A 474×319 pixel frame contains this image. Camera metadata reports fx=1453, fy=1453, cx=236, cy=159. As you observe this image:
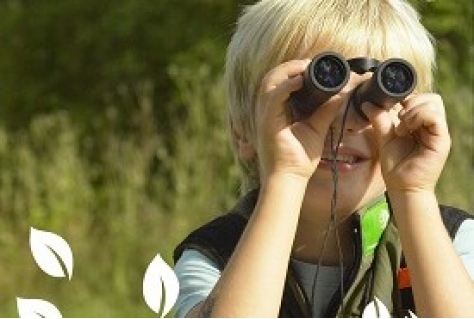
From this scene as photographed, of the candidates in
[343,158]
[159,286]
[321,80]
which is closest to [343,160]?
[343,158]

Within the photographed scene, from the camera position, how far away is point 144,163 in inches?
318

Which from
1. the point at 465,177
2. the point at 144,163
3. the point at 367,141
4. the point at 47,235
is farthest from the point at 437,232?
the point at 144,163

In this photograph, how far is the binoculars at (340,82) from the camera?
2.73m

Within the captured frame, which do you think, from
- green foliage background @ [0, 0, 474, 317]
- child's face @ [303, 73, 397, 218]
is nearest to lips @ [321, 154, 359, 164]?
child's face @ [303, 73, 397, 218]

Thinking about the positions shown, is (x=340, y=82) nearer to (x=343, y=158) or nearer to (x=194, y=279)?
(x=343, y=158)

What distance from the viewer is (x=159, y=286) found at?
290cm

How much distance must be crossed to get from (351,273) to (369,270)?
0.04 meters

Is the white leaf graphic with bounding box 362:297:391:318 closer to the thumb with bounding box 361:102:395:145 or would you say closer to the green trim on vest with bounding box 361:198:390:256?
the green trim on vest with bounding box 361:198:390:256

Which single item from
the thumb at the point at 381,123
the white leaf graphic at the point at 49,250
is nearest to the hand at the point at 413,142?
the thumb at the point at 381,123

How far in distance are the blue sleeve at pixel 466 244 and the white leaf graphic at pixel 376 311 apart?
227 millimetres

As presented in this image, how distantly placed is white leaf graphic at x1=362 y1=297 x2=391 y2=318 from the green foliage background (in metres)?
3.58

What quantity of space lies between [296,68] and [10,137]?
7632 millimetres

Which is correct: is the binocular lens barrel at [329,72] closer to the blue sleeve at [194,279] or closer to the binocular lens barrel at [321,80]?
the binocular lens barrel at [321,80]

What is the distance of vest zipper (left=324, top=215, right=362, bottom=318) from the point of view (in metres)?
2.97
